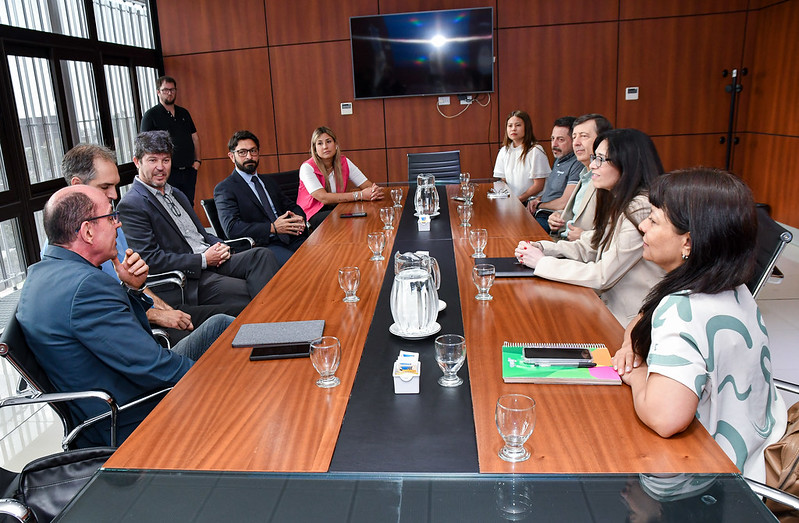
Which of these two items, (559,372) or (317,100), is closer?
(559,372)

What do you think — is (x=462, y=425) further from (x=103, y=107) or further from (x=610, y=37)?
(x=610, y=37)

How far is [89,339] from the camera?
1.85 meters

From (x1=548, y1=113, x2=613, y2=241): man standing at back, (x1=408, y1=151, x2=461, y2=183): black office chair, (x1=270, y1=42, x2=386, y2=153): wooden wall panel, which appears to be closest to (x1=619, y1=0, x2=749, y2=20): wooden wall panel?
(x1=408, y1=151, x2=461, y2=183): black office chair

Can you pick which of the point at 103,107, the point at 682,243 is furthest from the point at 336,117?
the point at 682,243

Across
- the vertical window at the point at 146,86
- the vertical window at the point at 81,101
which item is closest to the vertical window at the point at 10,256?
the vertical window at the point at 81,101

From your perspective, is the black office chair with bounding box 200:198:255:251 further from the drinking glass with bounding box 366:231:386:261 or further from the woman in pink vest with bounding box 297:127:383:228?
the drinking glass with bounding box 366:231:386:261

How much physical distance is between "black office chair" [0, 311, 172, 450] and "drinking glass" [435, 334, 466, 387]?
927 millimetres

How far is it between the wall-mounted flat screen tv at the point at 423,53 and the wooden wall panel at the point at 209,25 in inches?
46.4

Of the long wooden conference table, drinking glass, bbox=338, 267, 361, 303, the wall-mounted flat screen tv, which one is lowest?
the long wooden conference table

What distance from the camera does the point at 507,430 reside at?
1.23m

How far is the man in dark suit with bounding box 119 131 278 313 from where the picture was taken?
133 inches

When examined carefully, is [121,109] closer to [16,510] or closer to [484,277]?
[484,277]

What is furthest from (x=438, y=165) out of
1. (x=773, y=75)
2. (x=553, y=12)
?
(x=773, y=75)

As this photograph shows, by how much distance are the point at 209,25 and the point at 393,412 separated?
6.81 meters
